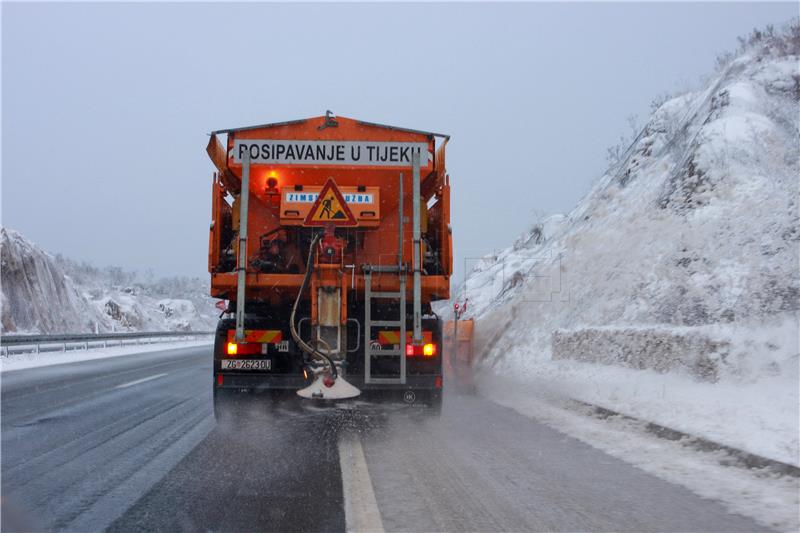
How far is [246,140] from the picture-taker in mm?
7758

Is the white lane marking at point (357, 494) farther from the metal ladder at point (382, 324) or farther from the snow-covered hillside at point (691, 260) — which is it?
the snow-covered hillside at point (691, 260)

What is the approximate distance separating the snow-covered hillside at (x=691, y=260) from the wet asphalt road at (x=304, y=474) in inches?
76.1

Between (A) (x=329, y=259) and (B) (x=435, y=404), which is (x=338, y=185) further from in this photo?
(B) (x=435, y=404)

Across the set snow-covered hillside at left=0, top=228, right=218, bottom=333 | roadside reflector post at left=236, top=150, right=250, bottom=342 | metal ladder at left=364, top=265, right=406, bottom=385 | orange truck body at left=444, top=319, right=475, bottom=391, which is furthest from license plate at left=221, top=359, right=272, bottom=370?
snow-covered hillside at left=0, top=228, right=218, bottom=333

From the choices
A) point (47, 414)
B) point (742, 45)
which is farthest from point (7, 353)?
point (742, 45)

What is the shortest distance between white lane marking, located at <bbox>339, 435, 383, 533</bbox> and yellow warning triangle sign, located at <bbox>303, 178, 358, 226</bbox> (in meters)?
2.57

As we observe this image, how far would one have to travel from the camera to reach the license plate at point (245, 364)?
747 cm

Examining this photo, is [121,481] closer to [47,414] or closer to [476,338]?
[47,414]

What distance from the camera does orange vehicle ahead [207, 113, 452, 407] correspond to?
23.6 feet

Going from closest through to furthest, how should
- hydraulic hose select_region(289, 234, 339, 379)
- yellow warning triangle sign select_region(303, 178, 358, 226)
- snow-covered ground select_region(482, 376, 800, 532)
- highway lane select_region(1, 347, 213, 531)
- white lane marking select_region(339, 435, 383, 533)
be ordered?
white lane marking select_region(339, 435, 383, 533), highway lane select_region(1, 347, 213, 531), snow-covered ground select_region(482, 376, 800, 532), hydraulic hose select_region(289, 234, 339, 379), yellow warning triangle sign select_region(303, 178, 358, 226)

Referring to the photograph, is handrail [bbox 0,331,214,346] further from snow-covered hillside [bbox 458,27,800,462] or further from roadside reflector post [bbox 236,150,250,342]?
roadside reflector post [bbox 236,150,250,342]

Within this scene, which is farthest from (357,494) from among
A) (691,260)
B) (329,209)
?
(691,260)

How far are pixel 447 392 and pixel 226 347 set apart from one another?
5530 millimetres

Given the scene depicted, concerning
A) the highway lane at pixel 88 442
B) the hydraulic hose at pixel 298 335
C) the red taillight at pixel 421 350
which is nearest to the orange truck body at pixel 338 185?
the hydraulic hose at pixel 298 335
